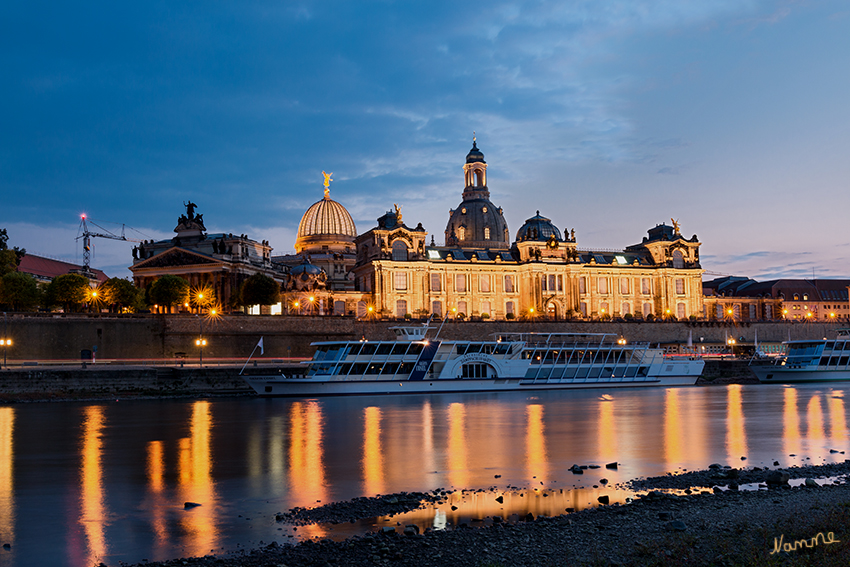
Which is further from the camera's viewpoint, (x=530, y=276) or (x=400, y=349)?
(x=530, y=276)

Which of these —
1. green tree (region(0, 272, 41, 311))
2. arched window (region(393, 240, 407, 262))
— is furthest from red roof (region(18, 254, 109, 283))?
arched window (region(393, 240, 407, 262))

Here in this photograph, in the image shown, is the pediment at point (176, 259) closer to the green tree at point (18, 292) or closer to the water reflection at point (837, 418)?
the green tree at point (18, 292)

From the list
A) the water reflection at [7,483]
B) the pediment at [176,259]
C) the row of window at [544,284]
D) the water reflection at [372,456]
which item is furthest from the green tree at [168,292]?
the water reflection at [372,456]

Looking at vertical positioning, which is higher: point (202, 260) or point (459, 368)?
point (202, 260)

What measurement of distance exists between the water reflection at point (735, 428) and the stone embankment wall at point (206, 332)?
39.9 meters

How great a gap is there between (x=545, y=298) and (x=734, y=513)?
8314 centimetres

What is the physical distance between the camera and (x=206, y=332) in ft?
246

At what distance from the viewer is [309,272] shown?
95812mm

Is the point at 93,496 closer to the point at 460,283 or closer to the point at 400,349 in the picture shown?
the point at 400,349

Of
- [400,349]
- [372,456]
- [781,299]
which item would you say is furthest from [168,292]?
[781,299]

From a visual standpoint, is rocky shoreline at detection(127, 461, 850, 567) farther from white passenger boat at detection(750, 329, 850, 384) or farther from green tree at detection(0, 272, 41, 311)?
green tree at detection(0, 272, 41, 311)

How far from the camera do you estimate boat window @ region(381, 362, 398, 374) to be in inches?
2141

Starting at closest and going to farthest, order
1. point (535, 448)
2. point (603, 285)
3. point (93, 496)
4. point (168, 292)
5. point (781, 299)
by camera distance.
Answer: point (93, 496) < point (535, 448) < point (168, 292) < point (603, 285) < point (781, 299)

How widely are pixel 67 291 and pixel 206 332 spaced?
1509cm
